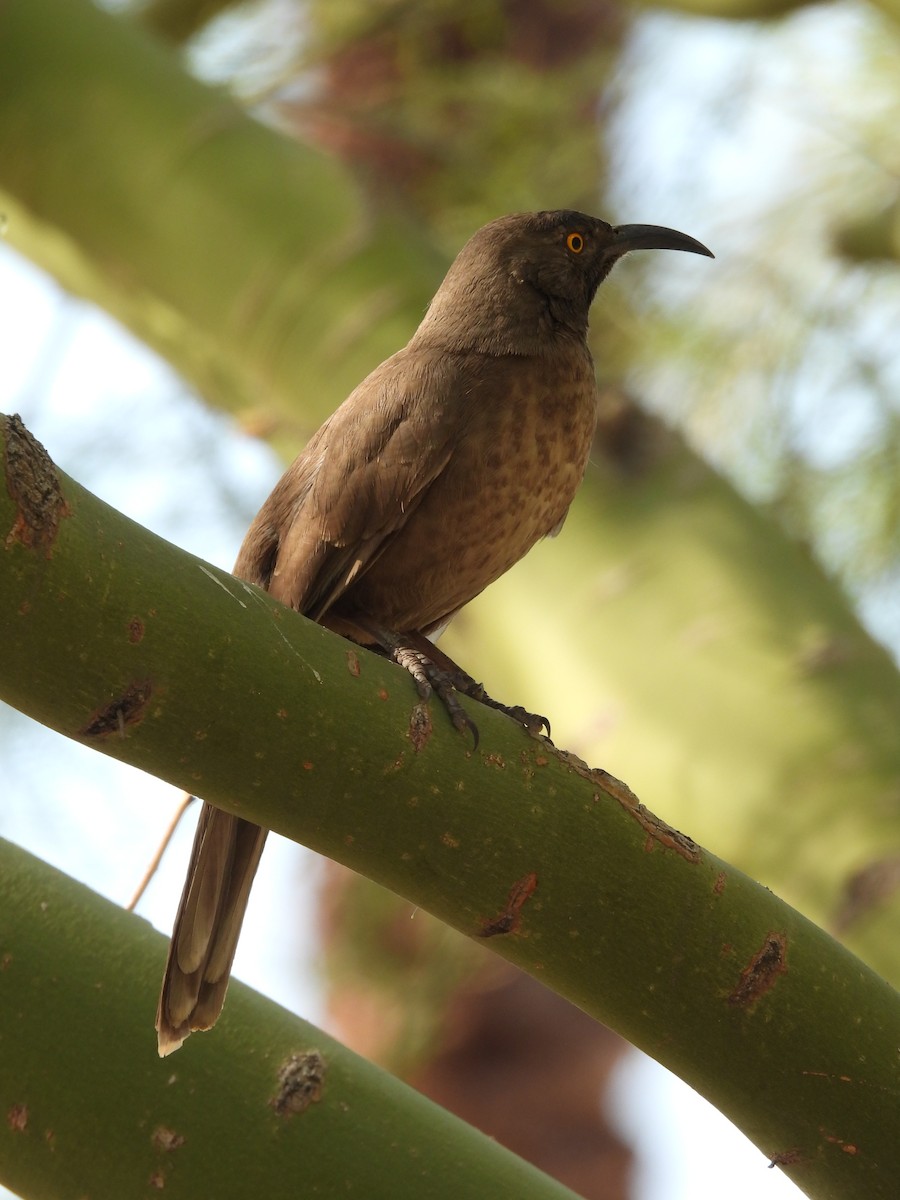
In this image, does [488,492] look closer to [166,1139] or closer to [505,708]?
[505,708]

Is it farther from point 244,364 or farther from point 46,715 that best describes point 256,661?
point 244,364

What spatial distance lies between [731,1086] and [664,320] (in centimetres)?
327

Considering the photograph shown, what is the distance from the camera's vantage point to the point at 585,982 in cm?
189

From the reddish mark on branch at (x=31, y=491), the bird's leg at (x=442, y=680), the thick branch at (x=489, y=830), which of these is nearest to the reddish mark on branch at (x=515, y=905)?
the thick branch at (x=489, y=830)

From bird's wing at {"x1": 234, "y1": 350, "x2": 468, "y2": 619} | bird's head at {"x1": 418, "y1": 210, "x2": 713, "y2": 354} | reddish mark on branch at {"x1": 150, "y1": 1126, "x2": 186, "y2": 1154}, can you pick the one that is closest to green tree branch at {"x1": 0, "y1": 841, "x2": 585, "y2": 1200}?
reddish mark on branch at {"x1": 150, "y1": 1126, "x2": 186, "y2": 1154}

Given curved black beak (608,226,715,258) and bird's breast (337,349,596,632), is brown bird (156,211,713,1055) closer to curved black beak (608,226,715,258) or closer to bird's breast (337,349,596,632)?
bird's breast (337,349,596,632)

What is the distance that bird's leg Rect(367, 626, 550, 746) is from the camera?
1929 millimetres

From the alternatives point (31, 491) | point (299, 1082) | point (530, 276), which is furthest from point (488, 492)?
point (31, 491)

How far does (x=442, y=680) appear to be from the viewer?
2.06 m

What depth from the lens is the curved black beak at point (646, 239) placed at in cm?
371

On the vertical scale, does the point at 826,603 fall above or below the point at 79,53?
below

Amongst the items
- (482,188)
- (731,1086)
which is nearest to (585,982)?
(731,1086)

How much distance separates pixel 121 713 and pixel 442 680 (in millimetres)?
542

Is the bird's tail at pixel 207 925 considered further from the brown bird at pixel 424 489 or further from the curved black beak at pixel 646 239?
the curved black beak at pixel 646 239
